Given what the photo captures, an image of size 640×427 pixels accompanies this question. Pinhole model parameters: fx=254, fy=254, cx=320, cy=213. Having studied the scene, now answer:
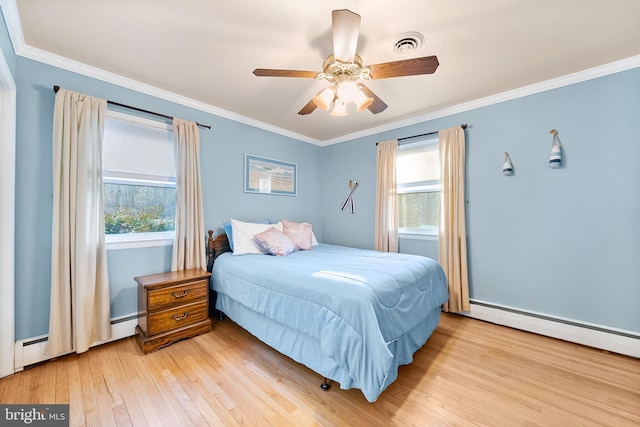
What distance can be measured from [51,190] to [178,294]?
1.34 metres

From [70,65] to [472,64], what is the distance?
11.4 feet

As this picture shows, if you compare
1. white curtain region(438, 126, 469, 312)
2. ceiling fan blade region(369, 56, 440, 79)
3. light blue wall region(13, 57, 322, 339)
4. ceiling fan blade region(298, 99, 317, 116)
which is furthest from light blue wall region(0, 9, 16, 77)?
white curtain region(438, 126, 469, 312)

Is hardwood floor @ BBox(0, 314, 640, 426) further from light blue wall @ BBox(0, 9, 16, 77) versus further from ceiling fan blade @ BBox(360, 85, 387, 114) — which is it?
light blue wall @ BBox(0, 9, 16, 77)

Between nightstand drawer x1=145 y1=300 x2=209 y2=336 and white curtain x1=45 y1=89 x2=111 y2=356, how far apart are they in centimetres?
43

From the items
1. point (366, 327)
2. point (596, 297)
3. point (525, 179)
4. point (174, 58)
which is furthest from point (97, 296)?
point (596, 297)

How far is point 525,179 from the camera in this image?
2.68 m

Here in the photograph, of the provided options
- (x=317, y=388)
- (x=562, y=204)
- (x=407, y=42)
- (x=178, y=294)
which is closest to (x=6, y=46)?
(x=178, y=294)

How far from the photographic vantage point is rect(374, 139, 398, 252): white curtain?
140 inches

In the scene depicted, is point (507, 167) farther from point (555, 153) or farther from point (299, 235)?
point (299, 235)

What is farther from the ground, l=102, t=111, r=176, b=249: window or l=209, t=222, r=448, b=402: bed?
l=102, t=111, r=176, b=249: window

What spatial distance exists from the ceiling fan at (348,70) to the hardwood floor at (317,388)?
2.13m

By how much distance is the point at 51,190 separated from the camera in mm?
2107

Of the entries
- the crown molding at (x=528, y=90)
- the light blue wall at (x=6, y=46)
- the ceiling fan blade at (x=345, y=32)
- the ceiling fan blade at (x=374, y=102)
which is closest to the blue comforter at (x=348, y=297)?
the ceiling fan blade at (x=374, y=102)

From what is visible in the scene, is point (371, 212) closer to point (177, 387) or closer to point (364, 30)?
point (364, 30)
